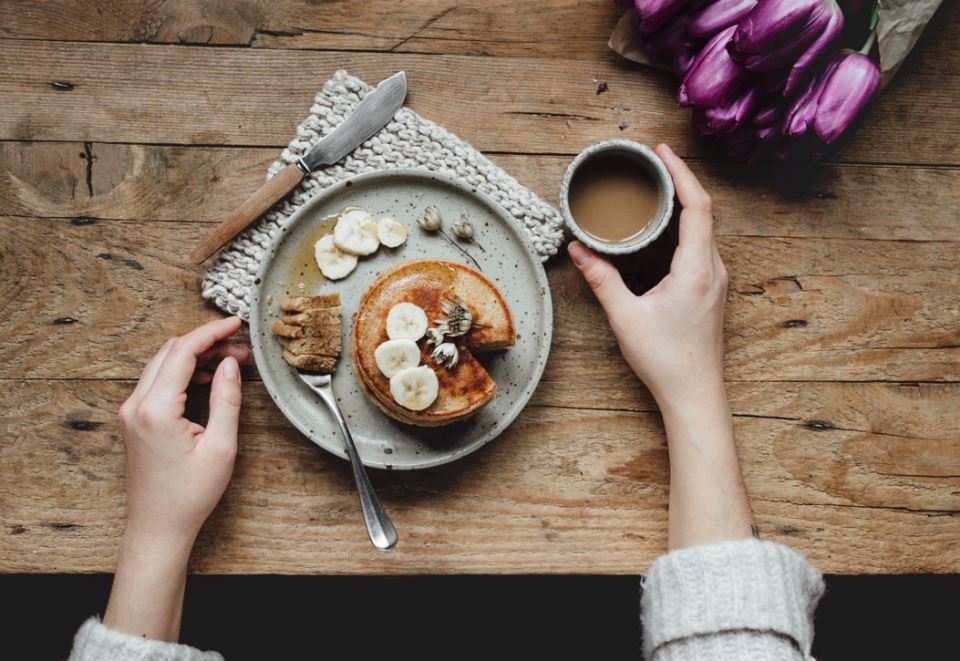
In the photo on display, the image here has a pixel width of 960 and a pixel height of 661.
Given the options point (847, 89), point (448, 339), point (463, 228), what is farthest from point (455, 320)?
point (847, 89)

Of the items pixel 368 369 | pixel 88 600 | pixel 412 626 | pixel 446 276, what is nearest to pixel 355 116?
pixel 446 276

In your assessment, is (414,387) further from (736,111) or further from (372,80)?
(736,111)

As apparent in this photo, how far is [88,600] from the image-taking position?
1.88 metres

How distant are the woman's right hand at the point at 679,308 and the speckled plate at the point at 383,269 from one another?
120 mm

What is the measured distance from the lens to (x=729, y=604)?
1252 millimetres

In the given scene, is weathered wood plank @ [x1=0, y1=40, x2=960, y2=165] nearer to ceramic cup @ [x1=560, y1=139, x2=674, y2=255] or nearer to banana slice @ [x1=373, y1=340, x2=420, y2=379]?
ceramic cup @ [x1=560, y1=139, x2=674, y2=255]

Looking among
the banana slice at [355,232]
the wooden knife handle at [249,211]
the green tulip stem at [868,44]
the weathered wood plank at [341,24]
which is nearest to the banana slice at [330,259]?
the banana slice at [355,232]

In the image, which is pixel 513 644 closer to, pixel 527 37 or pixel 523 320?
pixel 523 320

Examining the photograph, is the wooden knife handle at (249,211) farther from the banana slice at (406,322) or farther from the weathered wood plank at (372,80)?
the banana slice at (406,322)

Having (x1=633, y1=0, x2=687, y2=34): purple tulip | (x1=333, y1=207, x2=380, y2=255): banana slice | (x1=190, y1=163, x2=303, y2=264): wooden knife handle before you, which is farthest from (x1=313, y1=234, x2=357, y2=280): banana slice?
(x1=633, y1=0, x2=687, y2=34): purple tulip

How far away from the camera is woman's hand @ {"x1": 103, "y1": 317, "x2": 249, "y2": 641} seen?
129 centimetres

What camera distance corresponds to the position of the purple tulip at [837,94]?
1.29 metres

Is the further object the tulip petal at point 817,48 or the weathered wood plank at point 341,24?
the weathered wood plank at point 341,24

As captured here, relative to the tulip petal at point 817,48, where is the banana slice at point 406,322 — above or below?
below
